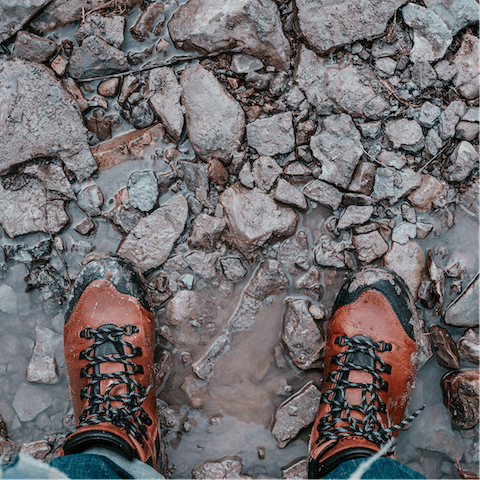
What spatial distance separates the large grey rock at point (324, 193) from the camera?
2505mm

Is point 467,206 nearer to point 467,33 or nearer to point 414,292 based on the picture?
point 414,292

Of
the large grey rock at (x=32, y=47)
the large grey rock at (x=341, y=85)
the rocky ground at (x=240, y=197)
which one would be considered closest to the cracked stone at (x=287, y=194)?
the rocky ground at (x=240, y=197)

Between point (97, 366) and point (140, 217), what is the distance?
1.00 metres

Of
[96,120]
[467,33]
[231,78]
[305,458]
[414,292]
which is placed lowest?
[305,458]

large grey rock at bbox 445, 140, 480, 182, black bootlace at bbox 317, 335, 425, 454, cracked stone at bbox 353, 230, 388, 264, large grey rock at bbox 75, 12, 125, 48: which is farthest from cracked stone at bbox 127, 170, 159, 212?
large grey rock at bbox 445, 140, 480, 182

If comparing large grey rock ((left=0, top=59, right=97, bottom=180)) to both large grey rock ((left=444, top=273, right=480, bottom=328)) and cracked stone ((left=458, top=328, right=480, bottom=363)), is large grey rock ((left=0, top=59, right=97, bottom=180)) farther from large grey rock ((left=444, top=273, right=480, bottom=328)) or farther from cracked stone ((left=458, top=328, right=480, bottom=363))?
cracked stone ((left=458, top=328, right=480, bottom=363))

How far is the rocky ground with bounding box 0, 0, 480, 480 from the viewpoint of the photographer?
2428mm

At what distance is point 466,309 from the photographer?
8.20 feet

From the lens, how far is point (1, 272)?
8.54 feet

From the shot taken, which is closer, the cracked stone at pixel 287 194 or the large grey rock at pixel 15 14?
the large grey rock at pixel 15 14

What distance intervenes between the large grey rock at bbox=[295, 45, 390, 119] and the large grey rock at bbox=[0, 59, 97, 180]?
1.50 metres

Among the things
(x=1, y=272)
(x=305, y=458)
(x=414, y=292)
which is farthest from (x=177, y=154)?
(x=305, y=458)

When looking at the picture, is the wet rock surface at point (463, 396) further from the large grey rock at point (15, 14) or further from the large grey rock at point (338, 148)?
the large grey rock at point (15, 14)

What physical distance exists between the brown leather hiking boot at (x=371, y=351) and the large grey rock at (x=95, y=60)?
81.9 inches
